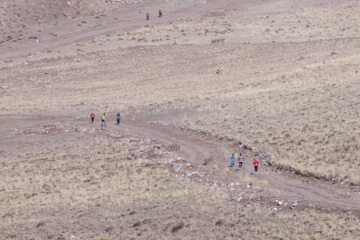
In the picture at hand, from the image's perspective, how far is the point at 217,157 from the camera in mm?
33188

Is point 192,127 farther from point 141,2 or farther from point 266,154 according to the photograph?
point 141,2

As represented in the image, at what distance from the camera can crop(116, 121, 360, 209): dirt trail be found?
2428 cm

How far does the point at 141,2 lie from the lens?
95.6 m

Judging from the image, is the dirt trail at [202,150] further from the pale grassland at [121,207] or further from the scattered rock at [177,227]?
the scattered rock at [177,227]

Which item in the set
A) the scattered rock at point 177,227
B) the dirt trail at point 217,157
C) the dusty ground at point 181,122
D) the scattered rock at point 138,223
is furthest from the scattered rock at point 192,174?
the scattered rock at point 177,227

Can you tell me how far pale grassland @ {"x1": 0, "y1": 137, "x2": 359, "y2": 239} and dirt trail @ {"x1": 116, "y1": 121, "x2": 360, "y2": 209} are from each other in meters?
2.56

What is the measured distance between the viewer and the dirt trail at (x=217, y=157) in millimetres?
24281

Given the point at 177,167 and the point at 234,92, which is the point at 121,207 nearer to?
the point at 177,167

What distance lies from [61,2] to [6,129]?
174 ft

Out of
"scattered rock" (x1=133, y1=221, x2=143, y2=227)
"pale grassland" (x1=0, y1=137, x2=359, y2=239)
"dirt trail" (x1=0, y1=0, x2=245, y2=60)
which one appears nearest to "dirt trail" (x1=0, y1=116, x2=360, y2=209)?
"pale grassland" (x1=0, y1=137, x2=359, y2=239)

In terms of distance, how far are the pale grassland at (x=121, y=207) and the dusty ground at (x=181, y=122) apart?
10 centimetres

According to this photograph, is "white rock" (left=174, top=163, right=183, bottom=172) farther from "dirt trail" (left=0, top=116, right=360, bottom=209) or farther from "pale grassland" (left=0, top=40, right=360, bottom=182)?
"pale grassland" (left=0, top=40, right=360, bottom=182)

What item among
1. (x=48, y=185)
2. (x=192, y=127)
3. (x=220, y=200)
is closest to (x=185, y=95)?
(x=192, y=127)

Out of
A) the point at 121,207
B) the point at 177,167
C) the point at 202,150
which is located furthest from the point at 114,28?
the point at 121,207
